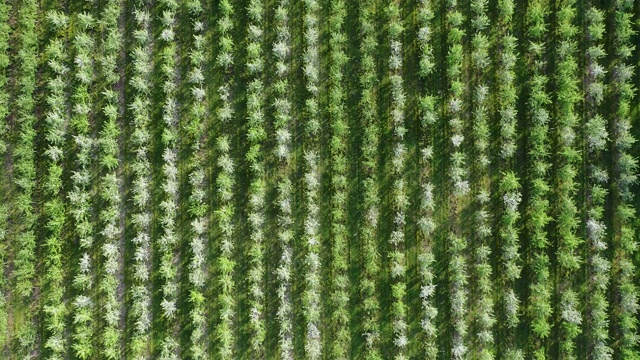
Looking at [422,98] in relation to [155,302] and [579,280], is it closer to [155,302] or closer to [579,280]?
[579,280]

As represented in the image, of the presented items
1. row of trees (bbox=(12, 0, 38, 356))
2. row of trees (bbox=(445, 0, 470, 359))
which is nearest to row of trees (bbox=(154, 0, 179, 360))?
row of trees (bbox=(12, 0, 38, 356))

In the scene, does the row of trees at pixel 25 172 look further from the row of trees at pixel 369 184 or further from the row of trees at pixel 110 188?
the row of trees at pixel 369 184

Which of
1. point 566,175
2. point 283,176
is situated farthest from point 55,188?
point 566,175

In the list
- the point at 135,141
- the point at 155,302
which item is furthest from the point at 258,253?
the point at 135,141

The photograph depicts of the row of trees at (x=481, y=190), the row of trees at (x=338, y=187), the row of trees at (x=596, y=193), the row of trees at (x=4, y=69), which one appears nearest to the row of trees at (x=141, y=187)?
the row of trees at (x=4, y=69)

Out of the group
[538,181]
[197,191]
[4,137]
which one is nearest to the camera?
[538,181]

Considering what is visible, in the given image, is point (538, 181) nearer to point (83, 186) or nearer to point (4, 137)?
point (83, 186)
